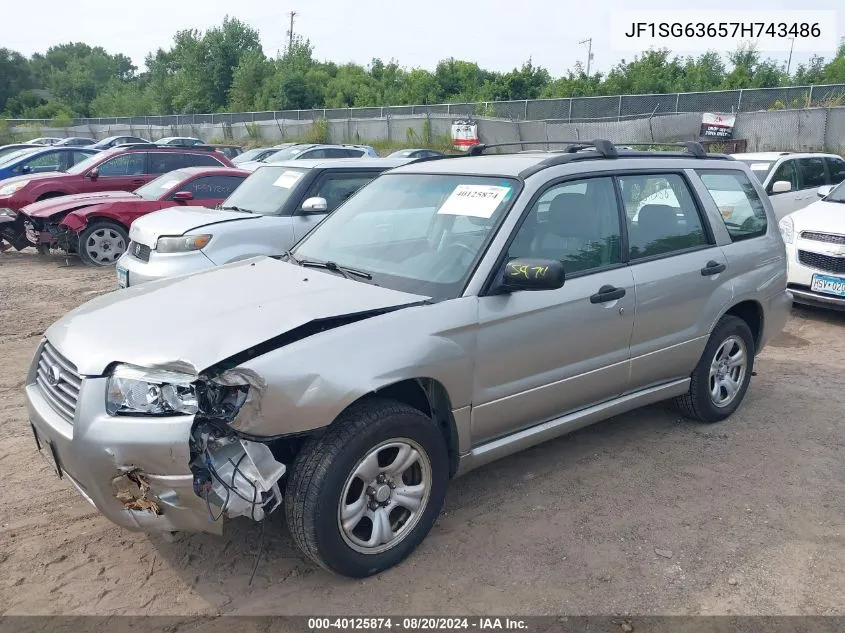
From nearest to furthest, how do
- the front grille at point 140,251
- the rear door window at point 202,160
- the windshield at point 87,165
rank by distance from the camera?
the front grille at point 140,251
the windshield at point 87,165
the rear door window at point 202,160

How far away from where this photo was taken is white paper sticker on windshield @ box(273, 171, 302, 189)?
7.50 m

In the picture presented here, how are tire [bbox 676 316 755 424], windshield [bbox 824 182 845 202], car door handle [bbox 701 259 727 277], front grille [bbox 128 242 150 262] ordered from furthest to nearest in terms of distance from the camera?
windshield [bbox 824 182 845 202], front grille [bbox 128 242 150 262], tire [bbox 676 316 755 424], car door handle [bbox 701 259 727 277]

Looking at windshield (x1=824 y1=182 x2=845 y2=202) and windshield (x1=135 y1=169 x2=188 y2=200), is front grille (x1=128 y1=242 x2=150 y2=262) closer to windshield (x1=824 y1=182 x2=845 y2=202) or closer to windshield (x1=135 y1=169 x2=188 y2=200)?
windshield (x1=135 y1=169 x2=188 y2=200)

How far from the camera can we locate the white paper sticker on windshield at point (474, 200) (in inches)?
143

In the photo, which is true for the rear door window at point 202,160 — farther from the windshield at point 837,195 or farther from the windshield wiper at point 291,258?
the windshield at point 837,195

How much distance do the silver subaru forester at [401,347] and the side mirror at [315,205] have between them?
2519 mm

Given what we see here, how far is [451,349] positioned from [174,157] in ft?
36.2

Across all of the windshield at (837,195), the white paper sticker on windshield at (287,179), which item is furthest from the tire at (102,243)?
the windshield at (837,195)

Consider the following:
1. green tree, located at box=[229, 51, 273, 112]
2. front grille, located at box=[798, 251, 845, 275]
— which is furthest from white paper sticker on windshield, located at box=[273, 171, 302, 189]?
green tree, located at box=[229, 51, 273, 112]

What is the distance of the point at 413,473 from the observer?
3.19m

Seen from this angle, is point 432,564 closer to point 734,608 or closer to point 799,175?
point 734,608

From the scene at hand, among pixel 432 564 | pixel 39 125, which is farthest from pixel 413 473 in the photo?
pixel 39 125

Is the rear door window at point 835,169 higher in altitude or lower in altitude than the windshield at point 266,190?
higher

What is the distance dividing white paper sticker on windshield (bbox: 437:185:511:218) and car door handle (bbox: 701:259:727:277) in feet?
5.18
